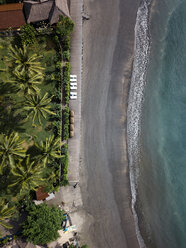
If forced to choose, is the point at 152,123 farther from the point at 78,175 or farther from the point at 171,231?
the point at 171,231

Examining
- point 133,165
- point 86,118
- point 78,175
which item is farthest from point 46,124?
point 133,165

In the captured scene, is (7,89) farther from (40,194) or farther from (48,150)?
(40,194)

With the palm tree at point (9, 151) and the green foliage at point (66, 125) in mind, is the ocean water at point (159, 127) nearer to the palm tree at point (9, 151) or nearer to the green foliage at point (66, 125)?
the green foliage at point (66, 125)

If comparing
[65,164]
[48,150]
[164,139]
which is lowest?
[65,164]

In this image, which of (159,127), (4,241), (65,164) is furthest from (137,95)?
(4,241)

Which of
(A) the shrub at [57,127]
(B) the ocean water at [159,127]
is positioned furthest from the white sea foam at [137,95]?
(A) the shrub at [57,127]
